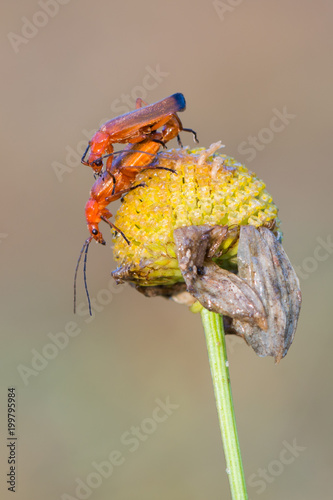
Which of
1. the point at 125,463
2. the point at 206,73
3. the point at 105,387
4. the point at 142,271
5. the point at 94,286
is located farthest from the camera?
the point at 206,73

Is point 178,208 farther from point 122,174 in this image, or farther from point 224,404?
point 224,404

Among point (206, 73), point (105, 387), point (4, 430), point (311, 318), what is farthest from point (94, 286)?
point (206, 73)

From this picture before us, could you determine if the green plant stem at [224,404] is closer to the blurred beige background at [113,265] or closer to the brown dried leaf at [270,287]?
the brown dried leaf at [270,287]

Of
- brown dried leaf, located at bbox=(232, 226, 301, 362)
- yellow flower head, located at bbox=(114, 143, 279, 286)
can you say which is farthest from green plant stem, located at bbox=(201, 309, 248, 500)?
yellow flower head, located at bbox=(114, 143, 279, 286)

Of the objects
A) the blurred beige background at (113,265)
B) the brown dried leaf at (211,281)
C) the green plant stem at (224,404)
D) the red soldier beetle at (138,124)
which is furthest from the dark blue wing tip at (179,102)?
the blurred beige background at (113,265)

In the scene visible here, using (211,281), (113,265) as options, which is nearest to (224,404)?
(211,281)

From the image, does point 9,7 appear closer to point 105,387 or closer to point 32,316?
point 32,316

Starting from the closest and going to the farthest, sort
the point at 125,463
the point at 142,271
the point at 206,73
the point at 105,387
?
the point at 142,271, the point at 125,463, the point at 105,387, the point at 206,73
